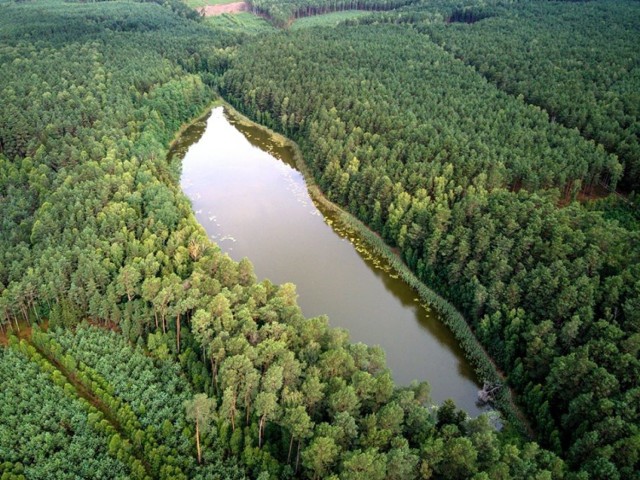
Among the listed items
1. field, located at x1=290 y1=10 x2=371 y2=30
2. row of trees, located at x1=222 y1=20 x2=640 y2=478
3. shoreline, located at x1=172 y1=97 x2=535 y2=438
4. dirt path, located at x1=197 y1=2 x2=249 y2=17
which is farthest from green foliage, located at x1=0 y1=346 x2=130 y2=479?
dirt path, located at x1=197 y1=2 x2=249 y2=17

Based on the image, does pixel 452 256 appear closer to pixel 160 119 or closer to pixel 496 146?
pixel 496 146

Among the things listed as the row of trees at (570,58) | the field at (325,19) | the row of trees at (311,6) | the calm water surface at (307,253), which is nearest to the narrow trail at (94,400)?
the calm water surface at (307,253)

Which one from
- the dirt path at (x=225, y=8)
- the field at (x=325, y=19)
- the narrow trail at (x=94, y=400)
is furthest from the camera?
the dirt path at (x=225, y=8)

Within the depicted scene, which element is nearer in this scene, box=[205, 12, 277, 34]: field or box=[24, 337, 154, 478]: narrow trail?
box=[24, 337, 154, 478]: narrow trail

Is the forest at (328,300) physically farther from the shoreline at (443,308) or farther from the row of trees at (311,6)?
the row of trees at (311,6)

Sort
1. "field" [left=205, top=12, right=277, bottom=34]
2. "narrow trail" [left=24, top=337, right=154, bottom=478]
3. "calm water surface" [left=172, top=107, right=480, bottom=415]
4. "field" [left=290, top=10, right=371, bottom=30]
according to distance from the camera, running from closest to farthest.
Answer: "narrow trail" [left=24, top=337, right=154, bottom=478], "calm water surface" [left=172, top=107, right=480, bottom=415], "field" [left=205, top=12, right=277, bottom=34], "field" [left=290, top=10, right=371, bottom=30]

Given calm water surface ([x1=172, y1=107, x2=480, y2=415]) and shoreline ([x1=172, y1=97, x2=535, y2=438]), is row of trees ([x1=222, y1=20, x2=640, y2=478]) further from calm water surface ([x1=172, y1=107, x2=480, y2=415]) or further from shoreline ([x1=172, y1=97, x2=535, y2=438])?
calm water surface ([x1=172, y1=107, x2=480, y2=415])

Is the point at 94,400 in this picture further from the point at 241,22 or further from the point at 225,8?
the point at 225,8

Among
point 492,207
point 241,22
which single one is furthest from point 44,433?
point 241,22
